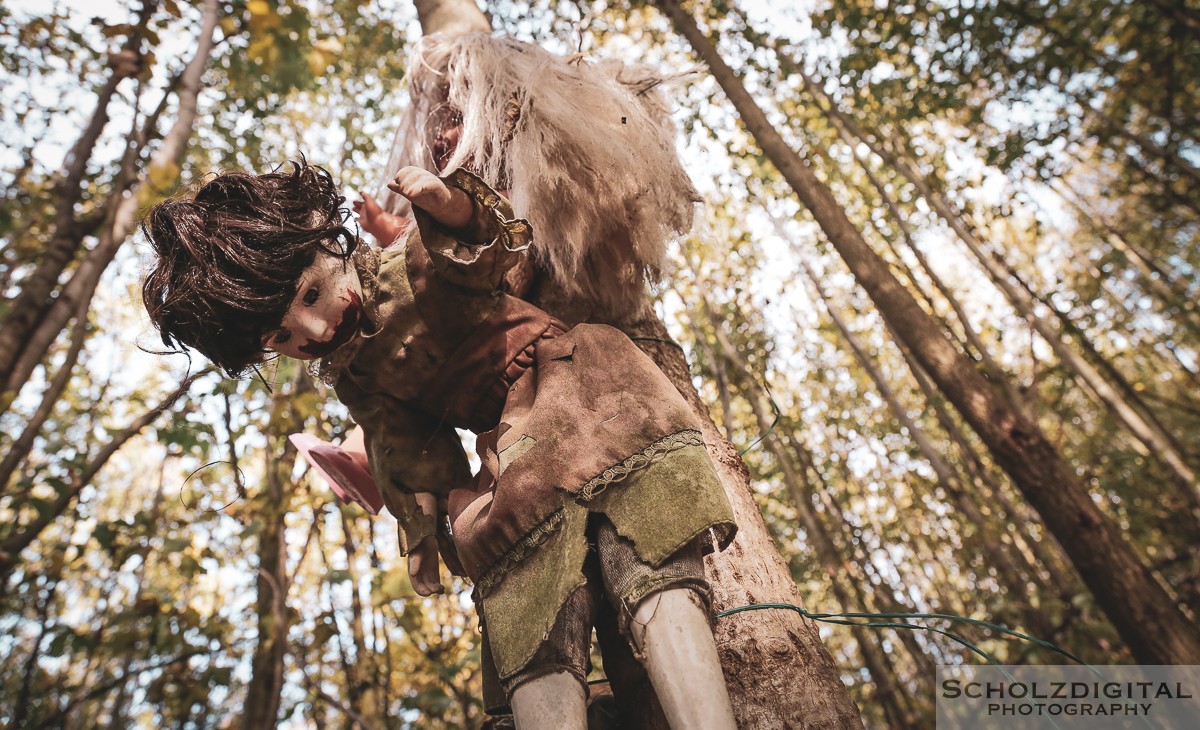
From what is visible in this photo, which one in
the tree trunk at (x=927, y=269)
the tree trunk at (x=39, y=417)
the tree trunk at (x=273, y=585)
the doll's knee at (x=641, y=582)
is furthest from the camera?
the tree trunk at (x=927, y=269)

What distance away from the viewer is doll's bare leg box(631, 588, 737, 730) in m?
1.04

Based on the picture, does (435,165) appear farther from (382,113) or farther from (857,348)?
(857,348)

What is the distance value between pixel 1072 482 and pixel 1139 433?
4921 mm

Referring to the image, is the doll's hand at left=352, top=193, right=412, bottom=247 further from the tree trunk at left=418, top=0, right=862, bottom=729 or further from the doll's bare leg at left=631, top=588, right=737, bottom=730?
the doll's bare leg at left=631, top=588, right=737, bottom=730

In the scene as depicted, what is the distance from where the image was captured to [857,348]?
23.9 ft

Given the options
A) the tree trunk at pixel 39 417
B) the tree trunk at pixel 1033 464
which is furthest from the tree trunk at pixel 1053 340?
the tree trunk at pixel 39 417

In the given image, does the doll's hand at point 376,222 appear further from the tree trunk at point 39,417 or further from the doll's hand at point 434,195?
the tree trunk at point 39,417

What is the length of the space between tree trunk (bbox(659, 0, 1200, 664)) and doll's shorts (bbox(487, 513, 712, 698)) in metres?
2.50

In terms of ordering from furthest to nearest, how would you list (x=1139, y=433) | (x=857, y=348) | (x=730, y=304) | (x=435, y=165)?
(x=730, y=304) → (x=857, y=348) → (x=1139, y=433) → (x=435, y=165)

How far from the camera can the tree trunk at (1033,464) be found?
2.74 metres

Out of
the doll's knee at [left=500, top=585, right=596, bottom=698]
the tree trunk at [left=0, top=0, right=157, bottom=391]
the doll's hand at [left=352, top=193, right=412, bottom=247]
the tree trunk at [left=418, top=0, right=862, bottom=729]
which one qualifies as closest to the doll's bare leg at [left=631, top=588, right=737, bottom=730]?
the doll's knee at [left=500, top=585, right=596, bottom=698]

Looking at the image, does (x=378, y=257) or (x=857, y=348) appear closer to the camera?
(x=378, y=257)

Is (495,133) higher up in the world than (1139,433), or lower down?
lower down

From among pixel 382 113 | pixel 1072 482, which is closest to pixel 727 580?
pixel 1072 482
